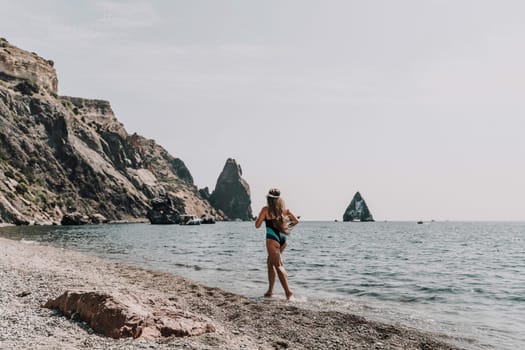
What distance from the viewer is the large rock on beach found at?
8438 millimetres

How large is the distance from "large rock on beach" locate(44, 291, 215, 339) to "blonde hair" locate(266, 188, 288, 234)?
5434 mm

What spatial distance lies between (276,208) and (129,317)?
6.78 metres

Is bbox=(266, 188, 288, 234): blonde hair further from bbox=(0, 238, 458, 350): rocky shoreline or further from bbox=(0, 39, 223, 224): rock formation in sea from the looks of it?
bbox=(0, 39, 223, 224): rock formation in sea

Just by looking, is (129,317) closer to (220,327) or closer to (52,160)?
(220,327)

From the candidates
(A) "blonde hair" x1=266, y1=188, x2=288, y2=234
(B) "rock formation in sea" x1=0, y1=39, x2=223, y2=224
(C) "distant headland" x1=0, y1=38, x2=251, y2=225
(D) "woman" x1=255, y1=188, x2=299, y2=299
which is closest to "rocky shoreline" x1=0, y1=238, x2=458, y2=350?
(D) "woman" x1=255, y1=188, x2=299, y2=299

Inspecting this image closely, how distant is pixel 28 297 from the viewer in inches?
457

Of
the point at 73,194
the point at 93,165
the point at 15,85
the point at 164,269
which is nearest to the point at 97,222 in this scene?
the point at 73,194

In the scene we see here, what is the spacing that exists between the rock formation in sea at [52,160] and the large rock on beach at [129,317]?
9319 cm

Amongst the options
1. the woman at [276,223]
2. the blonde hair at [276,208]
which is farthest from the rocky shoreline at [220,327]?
the blonde hair at [276,208]

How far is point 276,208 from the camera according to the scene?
14336mm

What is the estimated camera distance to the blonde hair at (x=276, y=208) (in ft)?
47.0

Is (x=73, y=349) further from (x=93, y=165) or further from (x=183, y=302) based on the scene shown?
(x=93, y=165)

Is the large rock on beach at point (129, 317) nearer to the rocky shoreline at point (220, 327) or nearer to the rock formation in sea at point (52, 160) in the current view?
the rocky shoreline at point (220, 327)

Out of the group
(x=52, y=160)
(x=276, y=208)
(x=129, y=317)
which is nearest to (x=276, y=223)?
(x=276, y=208)
